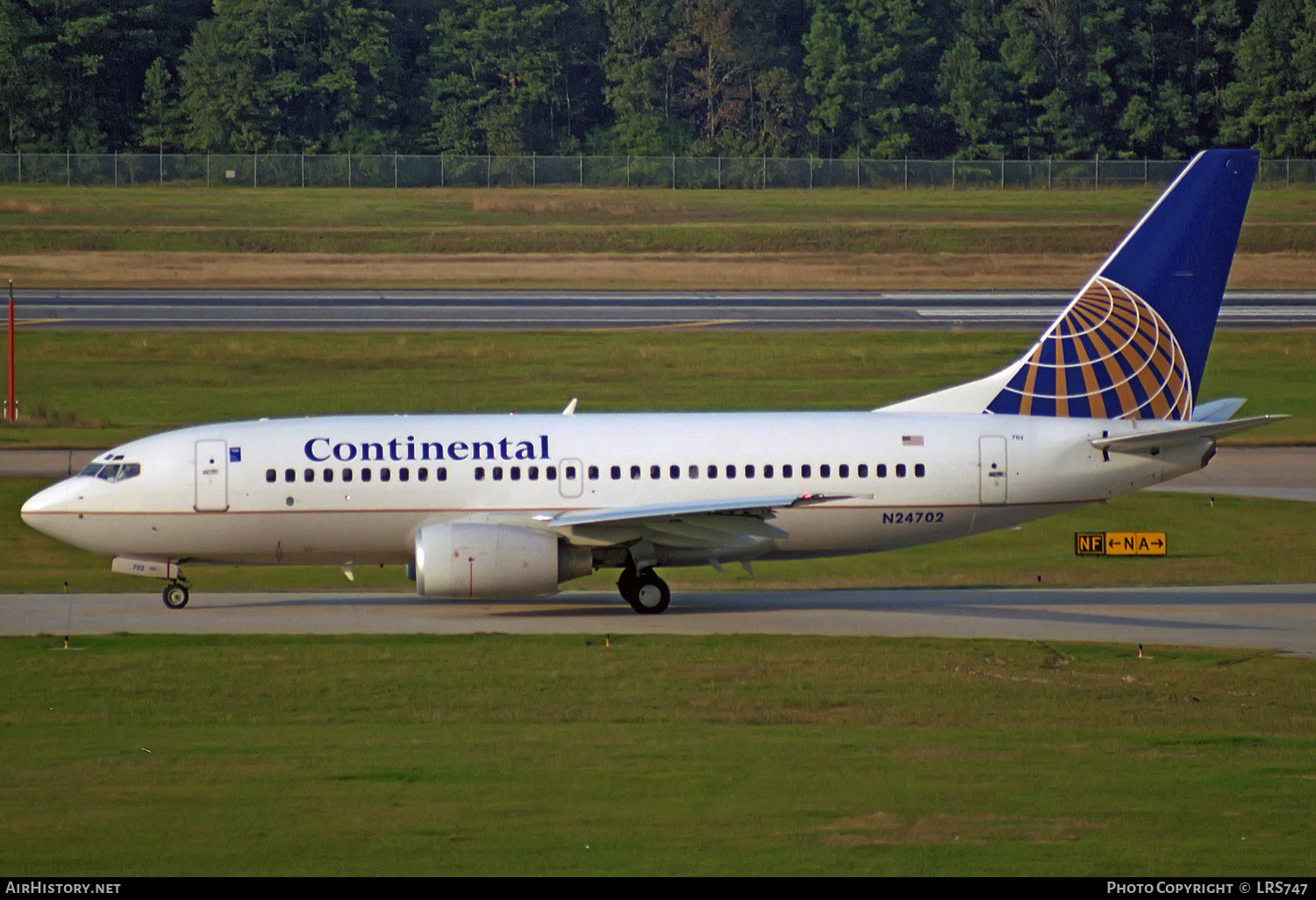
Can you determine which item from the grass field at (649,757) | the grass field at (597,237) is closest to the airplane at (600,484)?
the grass field at (649,757)

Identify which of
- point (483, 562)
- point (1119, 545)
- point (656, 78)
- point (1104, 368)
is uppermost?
point (656, 78)

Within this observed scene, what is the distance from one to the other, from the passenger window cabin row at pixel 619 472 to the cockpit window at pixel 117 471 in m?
2.26

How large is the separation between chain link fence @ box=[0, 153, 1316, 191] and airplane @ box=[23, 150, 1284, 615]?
3447 inches

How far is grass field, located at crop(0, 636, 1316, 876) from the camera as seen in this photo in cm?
1522

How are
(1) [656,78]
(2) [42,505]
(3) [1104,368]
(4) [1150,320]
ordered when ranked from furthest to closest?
(1) [656,78], (4) [1150,320], (3) [1104,368], (2) [42,505]

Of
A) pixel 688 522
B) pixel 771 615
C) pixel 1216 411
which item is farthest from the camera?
pixel 1216 411

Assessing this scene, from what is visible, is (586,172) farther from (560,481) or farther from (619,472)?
(560,481)

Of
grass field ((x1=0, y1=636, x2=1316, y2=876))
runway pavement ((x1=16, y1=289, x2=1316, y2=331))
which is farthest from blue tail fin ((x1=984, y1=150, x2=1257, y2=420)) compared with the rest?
runway pavement ((x1=16, y1=289, x2=1316, y2=331))

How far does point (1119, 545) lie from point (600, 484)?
1159 centimetres

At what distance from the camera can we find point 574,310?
234 feet

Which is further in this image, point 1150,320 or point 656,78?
point 656,78

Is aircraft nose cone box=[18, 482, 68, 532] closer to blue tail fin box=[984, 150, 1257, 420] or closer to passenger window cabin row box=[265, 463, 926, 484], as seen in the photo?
passenger window cabin row box=[265, 463, 926, 484]

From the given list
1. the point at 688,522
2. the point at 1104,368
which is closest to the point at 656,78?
the point at 1104,368

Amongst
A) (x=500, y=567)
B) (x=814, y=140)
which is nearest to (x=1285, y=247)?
(x=814, y=140)
